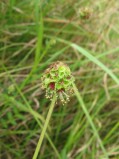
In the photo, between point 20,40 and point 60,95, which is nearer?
point 60,95

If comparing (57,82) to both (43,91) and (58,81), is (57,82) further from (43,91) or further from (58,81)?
(43,91)

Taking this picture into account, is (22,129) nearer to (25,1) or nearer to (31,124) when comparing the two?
(31,124)

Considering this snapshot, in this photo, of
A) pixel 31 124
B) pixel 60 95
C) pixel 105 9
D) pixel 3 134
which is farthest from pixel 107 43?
pixel 60 95

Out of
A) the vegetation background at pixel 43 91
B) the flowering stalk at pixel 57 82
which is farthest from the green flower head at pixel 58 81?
the vegetation background at pixel 43 91

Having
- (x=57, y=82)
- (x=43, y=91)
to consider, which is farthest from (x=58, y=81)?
(x=43, y=91)

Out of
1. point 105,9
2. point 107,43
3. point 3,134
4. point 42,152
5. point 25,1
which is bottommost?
point 42,152

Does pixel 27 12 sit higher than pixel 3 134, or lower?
higher

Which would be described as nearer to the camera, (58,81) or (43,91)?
(58,81)

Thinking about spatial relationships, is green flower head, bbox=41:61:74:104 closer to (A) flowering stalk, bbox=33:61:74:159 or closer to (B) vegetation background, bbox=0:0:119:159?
(A) flowering stalk, bbox=33:61:74:159

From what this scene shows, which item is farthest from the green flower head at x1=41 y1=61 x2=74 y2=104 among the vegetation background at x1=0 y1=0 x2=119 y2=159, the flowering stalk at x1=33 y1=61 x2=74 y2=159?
the vegetation background at x1=0 y1=0 x2=119 y2=159
